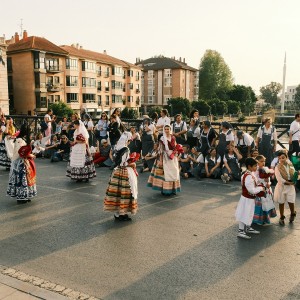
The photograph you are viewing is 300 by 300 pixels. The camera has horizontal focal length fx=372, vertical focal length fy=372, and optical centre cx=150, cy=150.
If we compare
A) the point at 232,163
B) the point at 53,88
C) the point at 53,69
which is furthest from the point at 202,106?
the point at 232,163

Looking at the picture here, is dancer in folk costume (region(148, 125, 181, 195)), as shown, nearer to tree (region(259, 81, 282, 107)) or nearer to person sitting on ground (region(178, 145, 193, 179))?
person sitting on ground (region(178, 145, 193, 179))

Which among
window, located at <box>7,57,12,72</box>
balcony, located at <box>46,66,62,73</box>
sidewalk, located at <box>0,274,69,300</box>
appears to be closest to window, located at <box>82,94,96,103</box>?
balcony, located at <box>46,66,62,73</box>

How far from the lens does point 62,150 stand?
16.0m

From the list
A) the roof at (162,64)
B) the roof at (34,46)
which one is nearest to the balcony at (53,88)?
the roof at (34,46)

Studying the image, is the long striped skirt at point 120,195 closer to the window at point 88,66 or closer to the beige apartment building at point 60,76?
the beige apartment building at point 60,76

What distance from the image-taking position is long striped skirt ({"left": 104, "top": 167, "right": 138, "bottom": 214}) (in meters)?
7.91

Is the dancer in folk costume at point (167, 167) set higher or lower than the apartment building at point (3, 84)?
lower

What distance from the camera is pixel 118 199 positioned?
315 inches

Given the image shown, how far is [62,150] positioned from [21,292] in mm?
11506

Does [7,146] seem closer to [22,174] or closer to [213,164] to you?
[22,174]

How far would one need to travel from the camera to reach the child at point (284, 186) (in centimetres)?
775

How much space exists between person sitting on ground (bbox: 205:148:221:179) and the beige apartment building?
50.3 m

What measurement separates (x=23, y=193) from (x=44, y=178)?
128 inches

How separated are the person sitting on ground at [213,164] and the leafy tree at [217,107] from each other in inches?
2492
